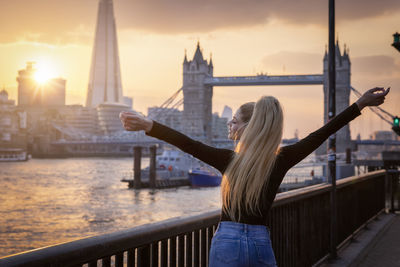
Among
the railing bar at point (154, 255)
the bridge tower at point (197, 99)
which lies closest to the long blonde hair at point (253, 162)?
the railing bar at point (154, 255)

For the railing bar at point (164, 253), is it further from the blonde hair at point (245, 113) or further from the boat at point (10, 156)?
the boat at point (10, 156)

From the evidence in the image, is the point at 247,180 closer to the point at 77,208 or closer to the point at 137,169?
the point at 77,208

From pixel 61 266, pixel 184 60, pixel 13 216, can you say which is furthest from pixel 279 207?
pixel 184 60

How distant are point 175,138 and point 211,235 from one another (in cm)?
164

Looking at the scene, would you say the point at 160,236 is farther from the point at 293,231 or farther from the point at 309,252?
the point at 309,252

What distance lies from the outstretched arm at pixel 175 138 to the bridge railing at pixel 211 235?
0.68 metres

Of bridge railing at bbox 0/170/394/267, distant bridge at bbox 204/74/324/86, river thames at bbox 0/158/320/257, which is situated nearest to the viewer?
bridge railing at bbox 0/170/394/267

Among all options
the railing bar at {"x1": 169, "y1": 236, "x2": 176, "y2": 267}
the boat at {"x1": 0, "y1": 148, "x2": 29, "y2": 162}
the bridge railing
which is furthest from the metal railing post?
the boat at {"x1": 0, "y1": 148, "x2": 29, "y2": 162}

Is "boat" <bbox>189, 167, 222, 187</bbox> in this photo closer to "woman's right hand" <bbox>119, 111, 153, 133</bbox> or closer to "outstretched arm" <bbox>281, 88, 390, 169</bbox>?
"outstretched arm" <bbox>281, 88, 390, 169</bbox>

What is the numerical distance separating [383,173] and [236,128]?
854 centimetres

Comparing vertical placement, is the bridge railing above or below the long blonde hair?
below

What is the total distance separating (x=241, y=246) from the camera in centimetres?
215

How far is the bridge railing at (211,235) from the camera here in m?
2.27

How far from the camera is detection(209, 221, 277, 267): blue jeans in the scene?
2139 millimetres
